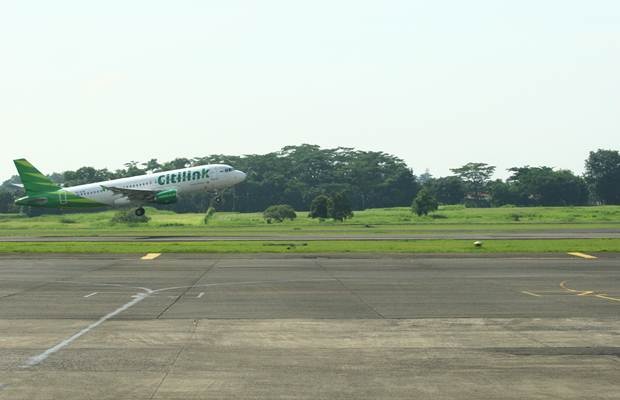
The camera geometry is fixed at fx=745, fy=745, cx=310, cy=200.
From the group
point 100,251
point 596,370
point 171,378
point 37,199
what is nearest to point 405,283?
point 596,370

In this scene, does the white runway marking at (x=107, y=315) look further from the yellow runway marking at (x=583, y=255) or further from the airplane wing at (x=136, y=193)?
the airplane wing at (x=136, y=193)

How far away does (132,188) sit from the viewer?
87.8m

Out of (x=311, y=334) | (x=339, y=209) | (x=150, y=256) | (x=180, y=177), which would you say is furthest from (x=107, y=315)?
(x=339, y=209)

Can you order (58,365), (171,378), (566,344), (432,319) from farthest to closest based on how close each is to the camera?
(432,319) < (566,344) < (58,365) < (171,378)

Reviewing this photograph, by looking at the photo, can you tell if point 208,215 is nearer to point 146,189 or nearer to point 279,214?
point 279,214

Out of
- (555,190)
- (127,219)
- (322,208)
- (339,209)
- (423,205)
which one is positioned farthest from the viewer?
(555,190)

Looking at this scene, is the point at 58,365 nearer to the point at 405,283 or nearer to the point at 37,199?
the point at 405,283

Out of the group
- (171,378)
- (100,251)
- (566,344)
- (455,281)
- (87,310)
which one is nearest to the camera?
(171,378)

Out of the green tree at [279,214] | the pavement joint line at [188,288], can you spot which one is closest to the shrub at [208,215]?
the green tree at [279,214]

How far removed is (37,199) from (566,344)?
8173 cm

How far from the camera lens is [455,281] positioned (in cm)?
3219

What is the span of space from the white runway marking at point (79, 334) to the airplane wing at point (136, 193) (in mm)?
59155

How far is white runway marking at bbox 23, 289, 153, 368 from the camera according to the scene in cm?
1580

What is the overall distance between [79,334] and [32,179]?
75686 mm
